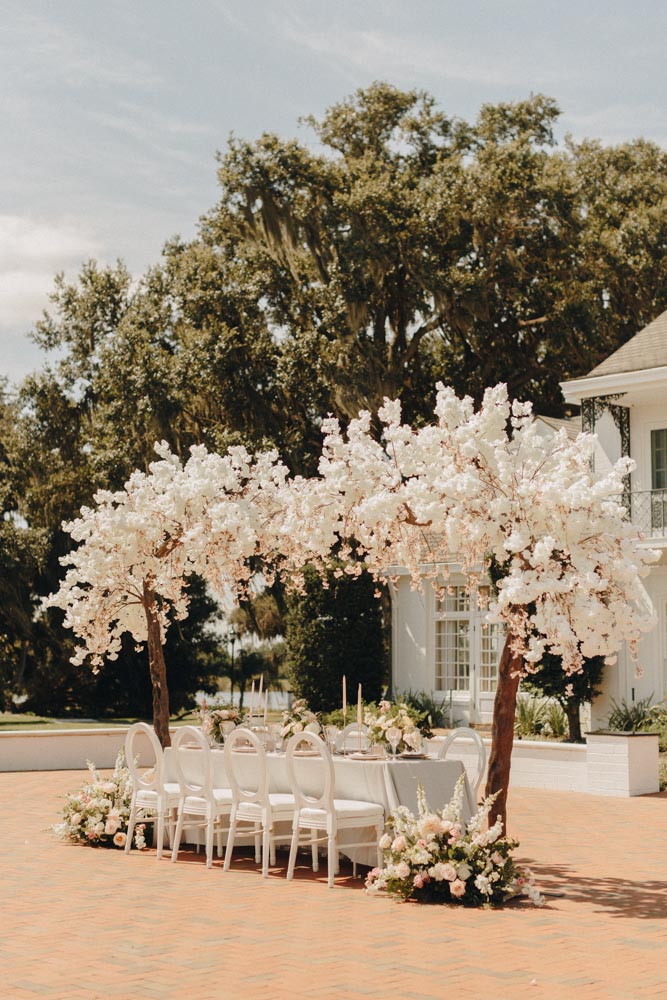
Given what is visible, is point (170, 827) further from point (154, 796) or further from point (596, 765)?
point (596, 765)

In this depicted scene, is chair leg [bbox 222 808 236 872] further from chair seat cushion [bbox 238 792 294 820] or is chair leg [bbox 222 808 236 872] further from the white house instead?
the white house

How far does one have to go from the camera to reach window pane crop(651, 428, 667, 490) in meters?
22.8

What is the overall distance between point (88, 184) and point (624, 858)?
15.8 metres

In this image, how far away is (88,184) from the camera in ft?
70.6

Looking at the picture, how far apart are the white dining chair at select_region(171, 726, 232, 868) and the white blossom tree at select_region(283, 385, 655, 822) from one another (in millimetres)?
2248

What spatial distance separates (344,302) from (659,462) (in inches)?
334

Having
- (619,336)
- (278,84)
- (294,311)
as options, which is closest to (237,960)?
(278,84)

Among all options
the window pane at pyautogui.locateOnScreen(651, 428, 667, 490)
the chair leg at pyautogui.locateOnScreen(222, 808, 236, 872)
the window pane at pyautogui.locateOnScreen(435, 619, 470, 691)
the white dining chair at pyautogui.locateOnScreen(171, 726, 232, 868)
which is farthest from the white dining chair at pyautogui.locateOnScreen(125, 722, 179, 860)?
the window pane at pyautogui.locateOnScreen(651, 428, 667, 490)

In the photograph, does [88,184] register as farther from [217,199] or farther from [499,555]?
[499,555]

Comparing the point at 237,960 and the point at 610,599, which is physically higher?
the point at 610,599

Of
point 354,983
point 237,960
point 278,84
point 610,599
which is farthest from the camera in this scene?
point 278,84

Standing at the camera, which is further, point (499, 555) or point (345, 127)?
point (345, 127)

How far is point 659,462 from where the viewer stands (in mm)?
22906

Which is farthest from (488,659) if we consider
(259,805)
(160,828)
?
(259,805)
